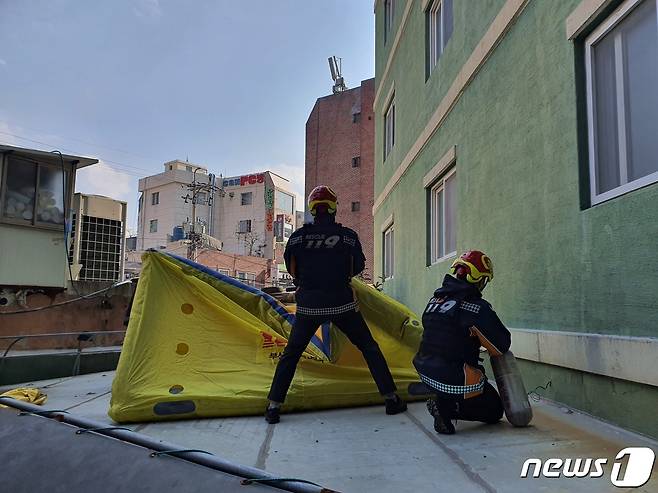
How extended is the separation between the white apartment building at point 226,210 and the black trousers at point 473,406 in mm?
51730

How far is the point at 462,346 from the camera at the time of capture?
3420mm

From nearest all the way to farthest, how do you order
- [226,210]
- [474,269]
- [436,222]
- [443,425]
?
[443,425], [474,269], [436,222], [226,210]

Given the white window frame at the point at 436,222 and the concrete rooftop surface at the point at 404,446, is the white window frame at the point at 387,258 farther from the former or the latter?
the concrete rooftop surface at the point at 404,446

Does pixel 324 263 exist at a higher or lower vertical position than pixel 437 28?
lower

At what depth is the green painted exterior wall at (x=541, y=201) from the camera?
10.3 ft

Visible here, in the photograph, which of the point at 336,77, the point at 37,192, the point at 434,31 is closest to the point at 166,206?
the point at 336,77

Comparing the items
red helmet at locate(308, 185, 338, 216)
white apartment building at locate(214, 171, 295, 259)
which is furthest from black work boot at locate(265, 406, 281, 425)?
white apartment building at locate(214, 171, 295, 259)

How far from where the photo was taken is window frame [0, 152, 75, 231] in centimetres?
919

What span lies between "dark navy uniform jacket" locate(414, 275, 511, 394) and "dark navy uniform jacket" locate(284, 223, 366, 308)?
0.79 metres

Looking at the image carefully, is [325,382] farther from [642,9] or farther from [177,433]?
[642,9]

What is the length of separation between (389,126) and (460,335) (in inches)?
383

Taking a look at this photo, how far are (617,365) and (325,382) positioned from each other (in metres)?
2.19

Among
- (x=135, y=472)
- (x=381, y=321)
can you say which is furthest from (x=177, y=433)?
(x=381, y=321)

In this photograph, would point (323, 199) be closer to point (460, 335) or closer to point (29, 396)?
point (460, 335)
